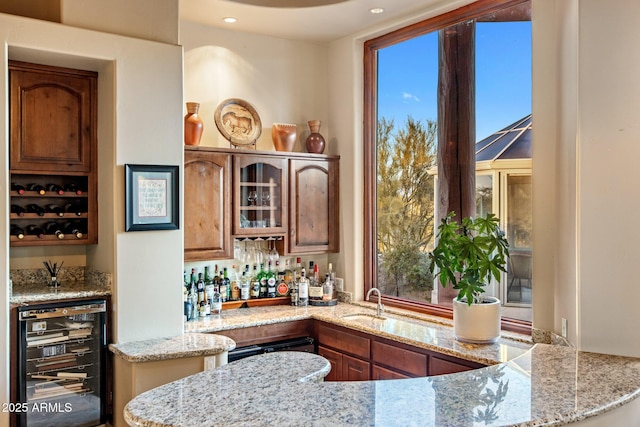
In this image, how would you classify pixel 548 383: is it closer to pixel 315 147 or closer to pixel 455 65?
pixel 455 65

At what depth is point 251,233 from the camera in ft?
14.3

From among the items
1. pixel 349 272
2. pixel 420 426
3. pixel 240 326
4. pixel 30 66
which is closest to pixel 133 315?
pixel 240 326

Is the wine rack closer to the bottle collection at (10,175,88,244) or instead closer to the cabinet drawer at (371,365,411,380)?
the bottle collection at (10,175,88,244)

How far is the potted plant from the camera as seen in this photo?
3.23 m

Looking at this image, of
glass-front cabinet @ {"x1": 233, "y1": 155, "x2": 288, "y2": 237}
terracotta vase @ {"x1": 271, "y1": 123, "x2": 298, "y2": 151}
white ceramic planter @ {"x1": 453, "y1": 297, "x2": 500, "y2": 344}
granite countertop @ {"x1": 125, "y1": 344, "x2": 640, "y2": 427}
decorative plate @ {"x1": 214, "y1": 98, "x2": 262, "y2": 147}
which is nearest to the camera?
granite countertop @ {"x1": 125, "y1": 344, "x2": 640, "y2": 427}

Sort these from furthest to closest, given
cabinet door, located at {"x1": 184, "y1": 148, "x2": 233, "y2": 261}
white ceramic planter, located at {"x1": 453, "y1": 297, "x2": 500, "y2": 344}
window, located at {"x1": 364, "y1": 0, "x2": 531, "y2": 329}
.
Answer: cabinet door, located at {"x1": 184, "y1": 148, "x2": 233, "y2": 261}, window, located at {"x1": 364, "y1": 0, "x2": 531, "y2": 329}, white ceramic planter, located at {"x1": 453, "y1": 297, "x2": 500, "y2": 344}

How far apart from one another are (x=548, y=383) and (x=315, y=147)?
294 centimetres

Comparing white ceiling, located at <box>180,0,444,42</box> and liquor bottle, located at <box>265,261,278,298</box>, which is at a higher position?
white ceiling, located at <box>180,0,444,42</box>

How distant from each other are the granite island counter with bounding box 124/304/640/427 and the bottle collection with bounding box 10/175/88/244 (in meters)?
1.79

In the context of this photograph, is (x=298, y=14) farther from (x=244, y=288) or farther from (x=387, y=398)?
(x=387, y=398)

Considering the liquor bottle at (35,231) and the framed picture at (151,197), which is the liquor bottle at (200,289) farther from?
the liquor bottle at (35,231)

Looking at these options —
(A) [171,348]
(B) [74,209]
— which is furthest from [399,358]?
(B) [74,209]

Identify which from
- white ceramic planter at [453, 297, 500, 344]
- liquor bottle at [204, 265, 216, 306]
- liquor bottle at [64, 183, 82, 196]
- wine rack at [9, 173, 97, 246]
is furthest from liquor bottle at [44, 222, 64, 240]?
white ceramic planter at [453, 297, 500, 344]

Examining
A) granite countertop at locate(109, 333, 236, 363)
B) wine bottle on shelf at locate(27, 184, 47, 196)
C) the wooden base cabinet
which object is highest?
wine bottle on shelf at locate(27, 184, 47, 196)
